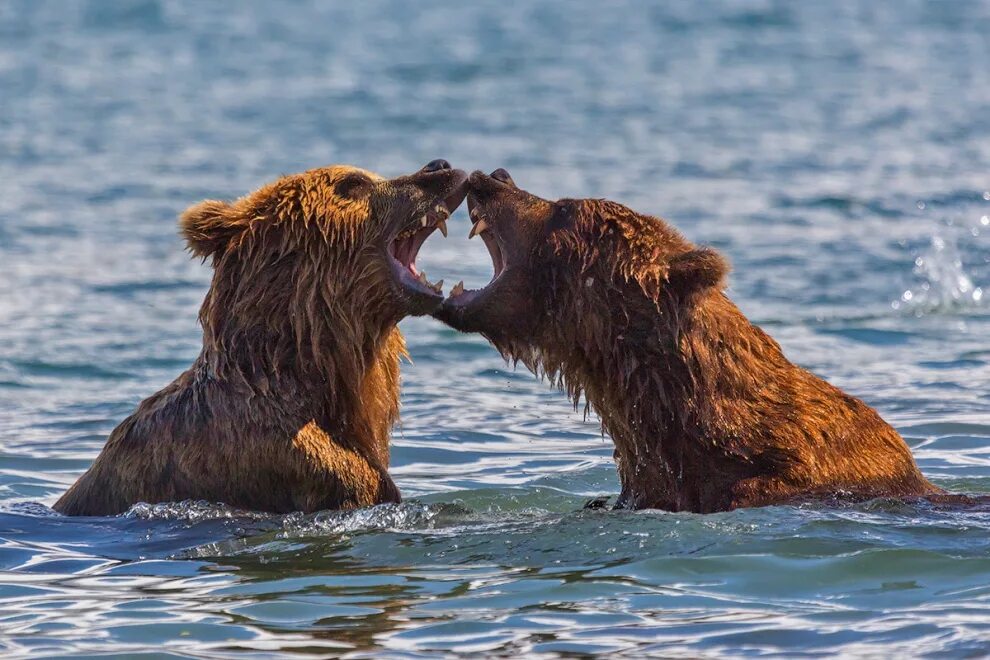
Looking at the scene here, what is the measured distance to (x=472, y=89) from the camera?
1013 inches

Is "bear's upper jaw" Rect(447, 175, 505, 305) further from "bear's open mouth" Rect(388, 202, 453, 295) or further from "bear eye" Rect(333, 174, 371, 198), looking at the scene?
"bear eye" Rect(333, 174, 371, 198)

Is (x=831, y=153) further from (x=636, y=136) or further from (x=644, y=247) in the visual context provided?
(x=644, y=247)

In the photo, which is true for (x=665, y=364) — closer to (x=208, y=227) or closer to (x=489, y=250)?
(x=489, y=250)

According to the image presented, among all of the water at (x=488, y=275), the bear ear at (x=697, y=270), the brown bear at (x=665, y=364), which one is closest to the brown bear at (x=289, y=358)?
the water at (x=488, y=275)

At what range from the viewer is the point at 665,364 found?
7.48 m

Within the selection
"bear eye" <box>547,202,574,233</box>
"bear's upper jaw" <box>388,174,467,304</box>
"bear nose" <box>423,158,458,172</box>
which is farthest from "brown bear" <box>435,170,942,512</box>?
"bear nose" <box>423,158,458,172</box>

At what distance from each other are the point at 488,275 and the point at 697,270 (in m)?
7.63

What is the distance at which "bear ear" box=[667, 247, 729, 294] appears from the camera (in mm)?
7348

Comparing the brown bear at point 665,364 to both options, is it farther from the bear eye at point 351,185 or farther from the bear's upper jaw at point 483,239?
the bear eye at point 351,185

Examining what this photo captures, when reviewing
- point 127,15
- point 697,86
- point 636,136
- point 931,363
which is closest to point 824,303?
point 931,363

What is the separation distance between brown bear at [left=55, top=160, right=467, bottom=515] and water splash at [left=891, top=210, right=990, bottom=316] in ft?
23.7

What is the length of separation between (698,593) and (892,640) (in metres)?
0.86

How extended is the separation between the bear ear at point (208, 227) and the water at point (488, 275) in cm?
122

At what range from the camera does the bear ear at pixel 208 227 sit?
789 cm
